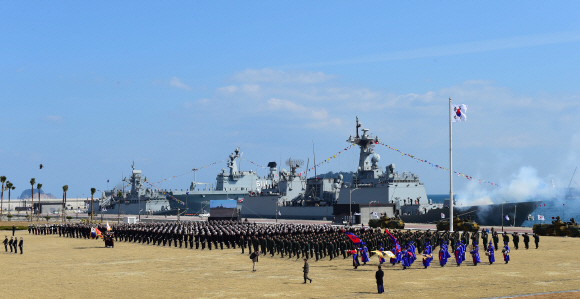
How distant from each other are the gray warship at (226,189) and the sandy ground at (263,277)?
87.2m

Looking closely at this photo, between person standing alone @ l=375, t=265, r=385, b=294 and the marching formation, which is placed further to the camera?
the marching formation

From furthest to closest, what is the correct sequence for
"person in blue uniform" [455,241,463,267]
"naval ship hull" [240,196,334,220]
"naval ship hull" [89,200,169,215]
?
"naval ship hull" [89,200,169,215], "naval ship hull" [240,196,334,220], "person in blue uniform" [455,241,463,267]

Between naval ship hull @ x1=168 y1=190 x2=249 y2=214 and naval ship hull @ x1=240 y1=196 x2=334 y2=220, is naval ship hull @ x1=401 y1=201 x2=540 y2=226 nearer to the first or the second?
naval ship hull @ x1=240 y1=196 x2=334 y2=220

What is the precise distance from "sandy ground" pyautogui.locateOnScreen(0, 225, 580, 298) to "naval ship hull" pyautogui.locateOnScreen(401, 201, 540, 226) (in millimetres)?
29241

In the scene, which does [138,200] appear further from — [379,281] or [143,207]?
[379,281]

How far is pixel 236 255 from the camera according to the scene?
34.6 meters

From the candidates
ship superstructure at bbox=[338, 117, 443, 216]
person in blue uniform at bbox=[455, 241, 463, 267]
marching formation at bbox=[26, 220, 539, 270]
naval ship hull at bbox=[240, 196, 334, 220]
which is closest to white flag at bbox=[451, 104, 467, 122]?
marching formation at bbox=[26, 220, 539, 270]

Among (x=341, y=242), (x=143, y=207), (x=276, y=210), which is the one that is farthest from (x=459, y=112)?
(x=143, y=207)

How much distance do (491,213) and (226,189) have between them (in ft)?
242

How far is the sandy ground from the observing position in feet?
63.4

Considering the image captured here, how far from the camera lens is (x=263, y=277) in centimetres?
2362

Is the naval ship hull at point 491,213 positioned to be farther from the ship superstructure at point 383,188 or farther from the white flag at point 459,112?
the white flag at point 459,112

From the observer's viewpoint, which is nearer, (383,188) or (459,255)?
(459,255)

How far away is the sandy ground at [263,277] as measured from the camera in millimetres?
19312
